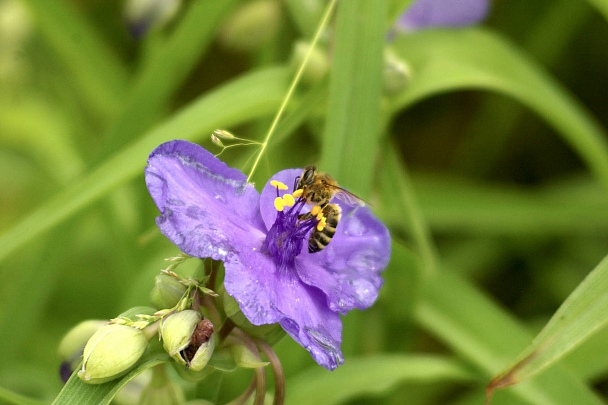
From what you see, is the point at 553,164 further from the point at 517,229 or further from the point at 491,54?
the point at 491,54

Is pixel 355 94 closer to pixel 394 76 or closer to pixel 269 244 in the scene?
pixel 394 76

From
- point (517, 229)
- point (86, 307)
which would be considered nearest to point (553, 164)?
point (517, 229)

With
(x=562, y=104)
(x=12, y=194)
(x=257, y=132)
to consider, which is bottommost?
(x=12, y=194)

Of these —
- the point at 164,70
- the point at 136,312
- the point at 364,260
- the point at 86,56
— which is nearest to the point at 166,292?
the point at 136,312

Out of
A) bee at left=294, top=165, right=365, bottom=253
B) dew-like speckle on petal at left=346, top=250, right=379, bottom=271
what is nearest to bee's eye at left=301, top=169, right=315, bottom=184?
bee at left=294, top=165, right=365, bottom=253

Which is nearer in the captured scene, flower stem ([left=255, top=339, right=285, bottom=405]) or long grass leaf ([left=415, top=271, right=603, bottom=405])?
flower stem ([left=255, top=339, right=285, bottom=405])

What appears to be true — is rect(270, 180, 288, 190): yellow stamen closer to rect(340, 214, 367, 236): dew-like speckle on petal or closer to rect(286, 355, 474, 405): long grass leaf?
rect(340, 214, 367, 236): dew-like speckle on petal
